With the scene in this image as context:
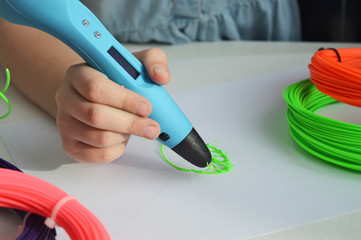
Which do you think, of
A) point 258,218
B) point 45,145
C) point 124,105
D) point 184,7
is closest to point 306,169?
point 258,218

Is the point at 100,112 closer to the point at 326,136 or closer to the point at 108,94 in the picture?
the point at 108,94

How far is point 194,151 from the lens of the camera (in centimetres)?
49

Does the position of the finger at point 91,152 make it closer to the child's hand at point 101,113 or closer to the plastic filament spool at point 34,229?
the child's hand at point 101,113

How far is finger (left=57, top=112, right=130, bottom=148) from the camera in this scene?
0.49 m

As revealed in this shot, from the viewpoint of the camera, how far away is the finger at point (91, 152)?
50 cm

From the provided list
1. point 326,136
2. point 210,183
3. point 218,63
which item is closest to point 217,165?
point 210,183

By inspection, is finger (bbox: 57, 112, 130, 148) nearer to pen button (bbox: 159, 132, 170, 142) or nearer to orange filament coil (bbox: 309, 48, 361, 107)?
pen button (bbox: 159, 132, 170, 142)

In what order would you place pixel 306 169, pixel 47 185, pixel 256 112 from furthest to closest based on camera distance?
pixel 256 112, pixel 306 169, pixel 47 185

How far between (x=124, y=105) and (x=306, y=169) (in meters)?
0.23

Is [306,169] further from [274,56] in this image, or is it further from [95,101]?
[274,56]

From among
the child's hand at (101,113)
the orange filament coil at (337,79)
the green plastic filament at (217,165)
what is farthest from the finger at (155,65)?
the orange filament coil at (337,79)

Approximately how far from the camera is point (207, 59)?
85cm

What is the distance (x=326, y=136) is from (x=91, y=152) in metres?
0.29

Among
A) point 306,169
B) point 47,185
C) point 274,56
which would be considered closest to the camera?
Answer: point 47,185
